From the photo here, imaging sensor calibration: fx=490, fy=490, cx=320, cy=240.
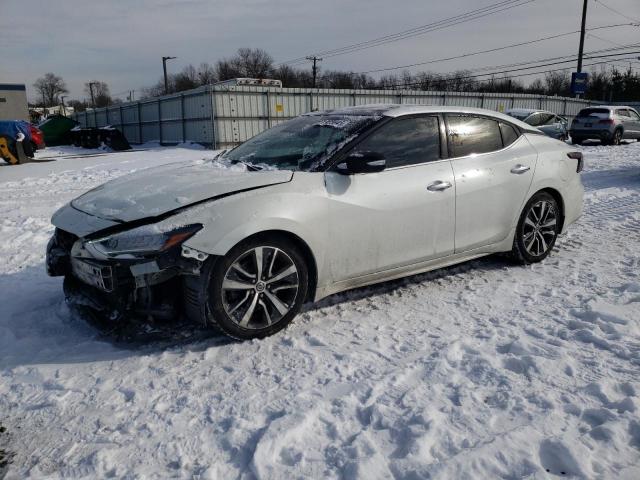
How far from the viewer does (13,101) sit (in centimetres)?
4247

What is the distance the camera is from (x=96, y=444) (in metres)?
2.30

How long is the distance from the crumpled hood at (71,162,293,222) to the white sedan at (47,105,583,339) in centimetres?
1

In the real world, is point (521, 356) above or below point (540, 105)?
below

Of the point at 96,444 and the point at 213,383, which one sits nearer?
the point at 96,444

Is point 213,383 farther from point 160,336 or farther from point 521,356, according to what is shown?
point 521,356

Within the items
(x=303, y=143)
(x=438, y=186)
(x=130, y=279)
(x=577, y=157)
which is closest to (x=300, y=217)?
(x=303, y=143)

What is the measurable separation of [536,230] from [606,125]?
17.4 meters

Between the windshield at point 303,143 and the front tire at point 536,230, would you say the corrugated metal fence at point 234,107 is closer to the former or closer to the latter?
the windshield at point 303,143

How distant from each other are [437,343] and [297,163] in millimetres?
1622

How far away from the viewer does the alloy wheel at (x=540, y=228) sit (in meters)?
4.70

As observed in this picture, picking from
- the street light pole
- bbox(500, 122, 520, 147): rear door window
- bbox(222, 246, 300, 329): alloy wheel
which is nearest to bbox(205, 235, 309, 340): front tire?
bbox(222, 246, 300, 329): alloy wheel

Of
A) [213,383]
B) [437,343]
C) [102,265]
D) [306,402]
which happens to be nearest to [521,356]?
[437,343]

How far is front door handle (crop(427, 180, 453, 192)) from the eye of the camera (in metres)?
3.86

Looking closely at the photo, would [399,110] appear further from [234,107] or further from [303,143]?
[234,107]
